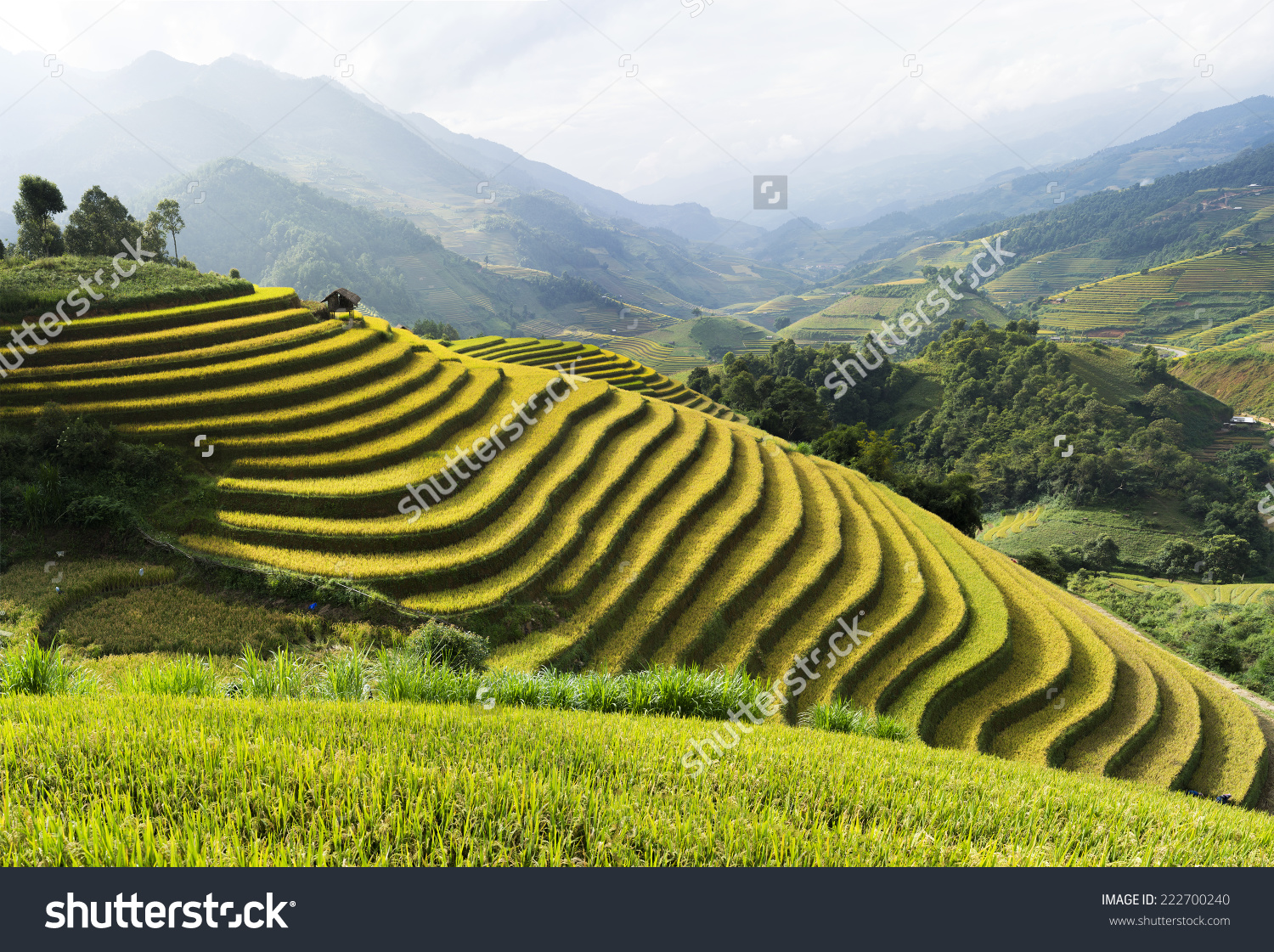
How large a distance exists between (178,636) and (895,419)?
87.4m

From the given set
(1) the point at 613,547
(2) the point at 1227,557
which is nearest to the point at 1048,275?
(2) the point at 1227,557

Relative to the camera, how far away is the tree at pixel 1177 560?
4580 cm

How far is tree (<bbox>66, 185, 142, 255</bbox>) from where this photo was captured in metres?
29.3

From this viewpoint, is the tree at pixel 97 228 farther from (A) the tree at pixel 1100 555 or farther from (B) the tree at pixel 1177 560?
(B) the tree at pixel 1177 560

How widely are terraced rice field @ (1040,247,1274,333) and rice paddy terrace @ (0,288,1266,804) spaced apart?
488 feet

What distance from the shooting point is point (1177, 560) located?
46.2 meters

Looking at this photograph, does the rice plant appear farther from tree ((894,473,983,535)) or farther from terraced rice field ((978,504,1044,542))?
terraced rice field ((978,504,1044,542))

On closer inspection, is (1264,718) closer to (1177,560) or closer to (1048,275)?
(1177,560)

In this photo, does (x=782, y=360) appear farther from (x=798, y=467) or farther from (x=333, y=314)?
(x=333, y=314)

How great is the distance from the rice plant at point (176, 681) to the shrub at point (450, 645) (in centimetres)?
494

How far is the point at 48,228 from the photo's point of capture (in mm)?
27500

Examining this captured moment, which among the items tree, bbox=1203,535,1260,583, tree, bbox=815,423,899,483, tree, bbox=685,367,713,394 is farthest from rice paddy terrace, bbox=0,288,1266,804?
tree, bbox=685,367,713,394

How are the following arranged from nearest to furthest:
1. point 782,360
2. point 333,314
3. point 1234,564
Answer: point 333,314 < point 1234,564 < point 782,360
